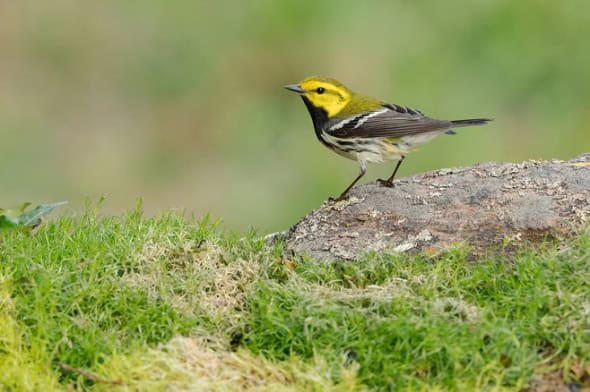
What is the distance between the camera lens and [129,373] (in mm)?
5039

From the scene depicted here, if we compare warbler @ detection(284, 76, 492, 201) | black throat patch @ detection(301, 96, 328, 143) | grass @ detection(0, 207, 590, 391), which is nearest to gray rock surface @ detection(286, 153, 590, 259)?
grass @ detection(0, 207, 590, 391)

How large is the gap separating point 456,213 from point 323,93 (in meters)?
1.51

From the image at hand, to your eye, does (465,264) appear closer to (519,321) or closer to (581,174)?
(519,321)

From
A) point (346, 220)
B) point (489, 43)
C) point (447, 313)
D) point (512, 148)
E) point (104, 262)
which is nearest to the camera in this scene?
point (447, 313)

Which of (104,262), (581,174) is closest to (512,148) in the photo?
(581,174)

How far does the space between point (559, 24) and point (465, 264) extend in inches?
280

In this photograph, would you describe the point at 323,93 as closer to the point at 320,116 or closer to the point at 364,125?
the point at 320,116

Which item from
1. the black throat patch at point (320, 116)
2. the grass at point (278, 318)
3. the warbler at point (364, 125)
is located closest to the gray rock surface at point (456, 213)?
the grass at point (278, 318)

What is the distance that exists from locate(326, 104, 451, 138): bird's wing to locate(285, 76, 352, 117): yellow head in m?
0.13

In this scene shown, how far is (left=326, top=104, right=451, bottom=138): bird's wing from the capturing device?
7352 millimetres

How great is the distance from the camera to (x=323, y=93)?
24.7 feet

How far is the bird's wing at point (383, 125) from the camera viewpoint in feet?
24.1

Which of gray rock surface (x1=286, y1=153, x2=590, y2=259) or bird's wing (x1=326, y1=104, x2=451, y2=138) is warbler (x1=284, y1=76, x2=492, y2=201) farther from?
gray rock surface (x1=286, y1=153, x2=590, y2=259)

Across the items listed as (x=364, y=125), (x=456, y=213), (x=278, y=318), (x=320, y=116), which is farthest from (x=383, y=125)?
(x=278, y=318)
